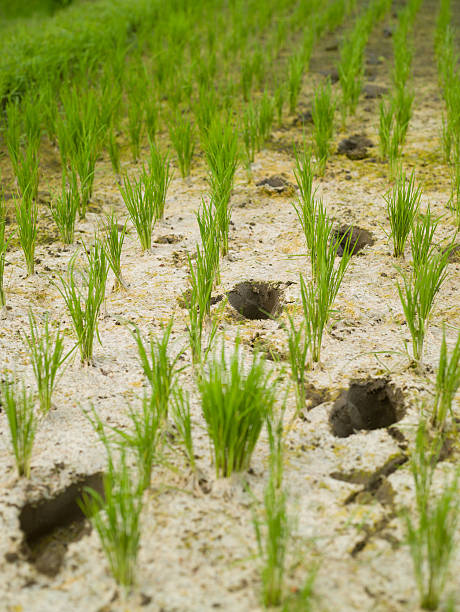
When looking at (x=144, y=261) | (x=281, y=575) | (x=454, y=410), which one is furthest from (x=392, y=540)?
(x=144, y=261)

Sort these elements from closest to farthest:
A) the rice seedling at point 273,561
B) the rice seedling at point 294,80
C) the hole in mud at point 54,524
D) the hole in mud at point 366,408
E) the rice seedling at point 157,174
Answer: the rice seedling at point 273,561
the hole in mud at point 54,524
the hole in mud at point 366,408
the rice seedling at point 157,174
the rice seedling at point 294,80

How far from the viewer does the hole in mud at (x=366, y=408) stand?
182cm

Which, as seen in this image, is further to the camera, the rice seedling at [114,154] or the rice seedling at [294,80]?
the rice seedling at [294,80]

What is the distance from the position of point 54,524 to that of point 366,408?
0.94 m

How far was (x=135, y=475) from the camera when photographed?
1.58 metres

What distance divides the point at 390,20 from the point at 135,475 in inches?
245

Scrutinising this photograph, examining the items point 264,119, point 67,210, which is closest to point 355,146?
point 264,119

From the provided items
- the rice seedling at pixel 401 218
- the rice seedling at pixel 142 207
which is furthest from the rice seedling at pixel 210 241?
the rice seedling at pixel 401 218

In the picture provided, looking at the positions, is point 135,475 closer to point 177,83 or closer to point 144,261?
point 144,261

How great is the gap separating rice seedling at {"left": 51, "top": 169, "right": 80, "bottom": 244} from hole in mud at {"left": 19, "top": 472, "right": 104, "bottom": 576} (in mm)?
1352

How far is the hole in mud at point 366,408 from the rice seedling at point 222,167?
2.93 ft

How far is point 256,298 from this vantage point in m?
2.43

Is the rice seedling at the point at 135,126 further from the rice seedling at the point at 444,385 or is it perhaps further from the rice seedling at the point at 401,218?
the rice seedling at the point at 444,385

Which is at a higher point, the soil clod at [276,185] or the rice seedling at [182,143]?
the rice seedling at [182,143]
